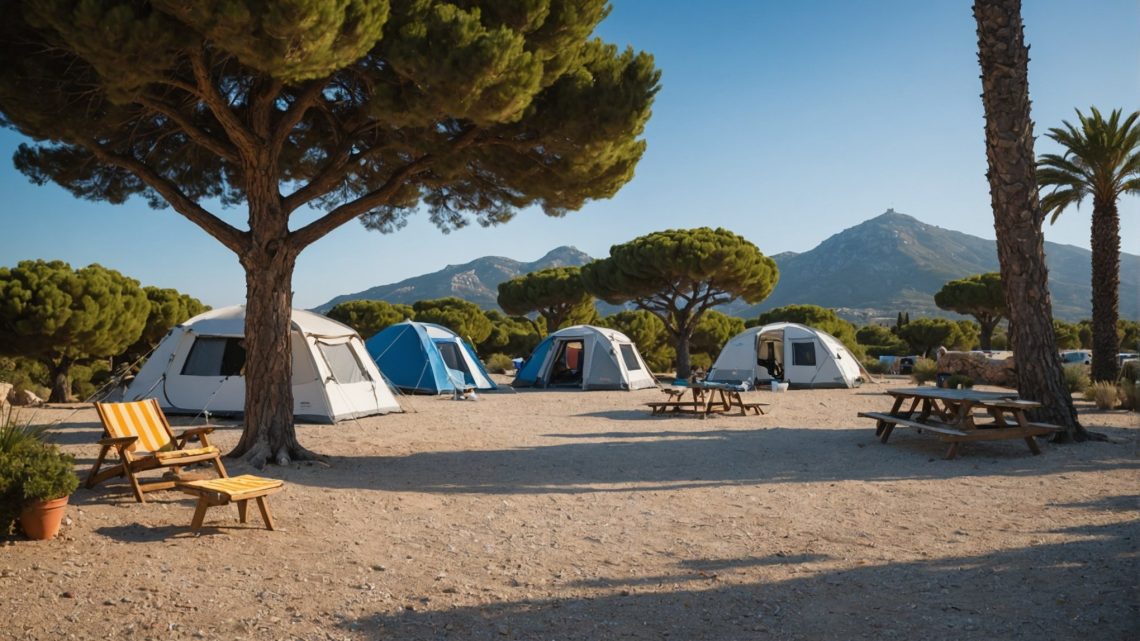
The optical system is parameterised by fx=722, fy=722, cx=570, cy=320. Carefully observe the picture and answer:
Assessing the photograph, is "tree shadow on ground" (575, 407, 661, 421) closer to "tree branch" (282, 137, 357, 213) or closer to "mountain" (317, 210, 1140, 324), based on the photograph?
"tree branch" (282, 137, 357, 213)

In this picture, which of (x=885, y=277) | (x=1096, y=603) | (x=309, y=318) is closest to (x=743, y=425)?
(x=309, y=318)

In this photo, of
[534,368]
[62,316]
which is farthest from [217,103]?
[534,368]

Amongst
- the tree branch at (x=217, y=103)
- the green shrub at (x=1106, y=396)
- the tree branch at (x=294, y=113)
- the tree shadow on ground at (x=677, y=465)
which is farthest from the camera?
the green shrub at (x=1106, y=396)

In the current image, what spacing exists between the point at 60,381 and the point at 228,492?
15.1 meters

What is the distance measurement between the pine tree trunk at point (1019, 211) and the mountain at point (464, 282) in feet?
433

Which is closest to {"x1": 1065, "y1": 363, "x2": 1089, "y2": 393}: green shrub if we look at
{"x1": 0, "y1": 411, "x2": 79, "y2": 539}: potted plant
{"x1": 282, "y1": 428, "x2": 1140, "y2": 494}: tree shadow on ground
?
{"x1": 282, "y1": 428, "x2": 1140, "y2": 494}: tree shadow on ground

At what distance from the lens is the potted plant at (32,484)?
4152 mm

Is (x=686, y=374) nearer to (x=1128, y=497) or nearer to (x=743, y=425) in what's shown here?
(x=743, y=425)

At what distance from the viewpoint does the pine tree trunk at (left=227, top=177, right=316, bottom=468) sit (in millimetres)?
7402

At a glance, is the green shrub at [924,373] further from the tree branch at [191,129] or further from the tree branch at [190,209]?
the tree branch at [191,129]

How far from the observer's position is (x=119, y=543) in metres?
4.43

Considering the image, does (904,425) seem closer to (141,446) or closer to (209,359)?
(141,446)

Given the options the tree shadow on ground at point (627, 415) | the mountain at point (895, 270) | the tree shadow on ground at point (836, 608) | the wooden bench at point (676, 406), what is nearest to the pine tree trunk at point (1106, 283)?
the wooden bench at point (676, 406)

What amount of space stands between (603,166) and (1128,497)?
5872 millimetres
